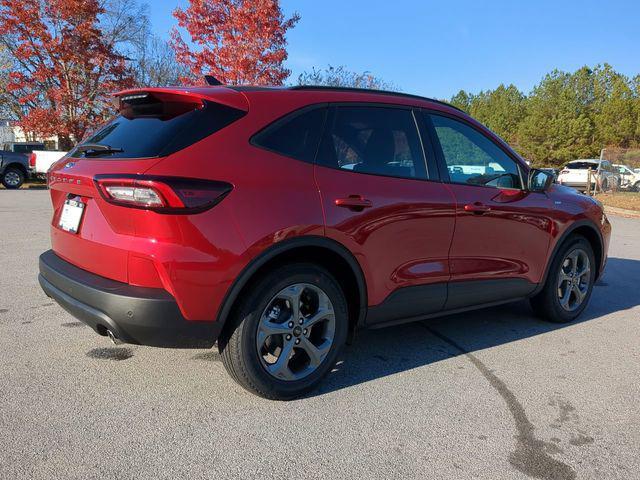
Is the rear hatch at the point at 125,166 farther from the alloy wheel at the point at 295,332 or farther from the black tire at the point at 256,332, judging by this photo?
the alloy wheel at the point at 295,332

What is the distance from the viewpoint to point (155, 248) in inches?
102

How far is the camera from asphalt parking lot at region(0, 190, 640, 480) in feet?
8.16

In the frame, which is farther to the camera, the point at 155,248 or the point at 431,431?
the point at 431,431

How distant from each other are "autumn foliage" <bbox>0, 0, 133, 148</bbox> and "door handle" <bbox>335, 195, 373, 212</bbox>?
20633mm

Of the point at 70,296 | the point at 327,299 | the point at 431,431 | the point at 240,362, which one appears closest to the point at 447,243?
the point at 327,299

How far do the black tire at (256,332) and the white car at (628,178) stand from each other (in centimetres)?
→ 2567

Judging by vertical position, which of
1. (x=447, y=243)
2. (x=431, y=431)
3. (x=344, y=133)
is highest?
(x=344, y=133)

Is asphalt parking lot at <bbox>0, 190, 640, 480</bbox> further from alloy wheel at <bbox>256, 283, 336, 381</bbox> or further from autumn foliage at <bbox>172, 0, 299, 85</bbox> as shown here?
autumn foliage at <bbox>172, 0, 299, 85</bbox>

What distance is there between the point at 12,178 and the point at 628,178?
88.7 ft

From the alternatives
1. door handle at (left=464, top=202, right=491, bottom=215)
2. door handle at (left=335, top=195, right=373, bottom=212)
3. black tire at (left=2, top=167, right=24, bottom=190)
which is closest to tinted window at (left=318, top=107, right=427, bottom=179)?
door handle at (left=335, top=195, right=373, bottom=212)

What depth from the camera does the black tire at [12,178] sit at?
19.3 meters

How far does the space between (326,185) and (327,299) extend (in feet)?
2.24

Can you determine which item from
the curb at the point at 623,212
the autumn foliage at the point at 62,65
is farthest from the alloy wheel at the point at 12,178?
the curb at the point at 623,212

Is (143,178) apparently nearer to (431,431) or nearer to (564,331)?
(431,431)
